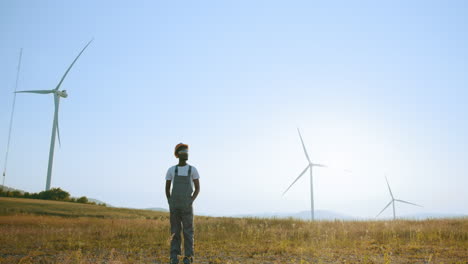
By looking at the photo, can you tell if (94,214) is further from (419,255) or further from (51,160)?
(419,255)

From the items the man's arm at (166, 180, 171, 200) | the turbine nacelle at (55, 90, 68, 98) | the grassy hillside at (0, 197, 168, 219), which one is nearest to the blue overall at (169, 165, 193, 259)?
the man's arm at (166, 180, 171, 200)

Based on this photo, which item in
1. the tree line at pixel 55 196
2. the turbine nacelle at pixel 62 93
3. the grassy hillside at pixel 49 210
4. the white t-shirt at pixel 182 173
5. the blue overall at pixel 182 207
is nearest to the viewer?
the blue overall at pixel 182 207

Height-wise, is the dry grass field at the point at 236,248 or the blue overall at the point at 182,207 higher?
the blue overall at the point at 182,207

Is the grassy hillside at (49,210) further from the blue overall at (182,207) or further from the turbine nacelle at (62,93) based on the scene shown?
the turbine nacelle at (62,93)

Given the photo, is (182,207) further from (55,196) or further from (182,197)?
(55,196)

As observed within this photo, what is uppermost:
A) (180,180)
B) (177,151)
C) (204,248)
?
(177,151)

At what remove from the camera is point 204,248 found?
12258 millimetres

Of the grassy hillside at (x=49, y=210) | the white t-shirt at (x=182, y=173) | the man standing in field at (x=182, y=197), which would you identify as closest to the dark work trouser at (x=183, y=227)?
the man standing in field at (x=182, y=197)

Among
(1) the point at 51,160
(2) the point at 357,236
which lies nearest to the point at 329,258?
(2) the point at 357,236

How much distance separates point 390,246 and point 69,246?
11491 mm

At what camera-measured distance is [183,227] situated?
8719mm

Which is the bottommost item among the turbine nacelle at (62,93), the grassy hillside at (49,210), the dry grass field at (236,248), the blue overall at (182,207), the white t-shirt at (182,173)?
the dry grass field at (236,248)

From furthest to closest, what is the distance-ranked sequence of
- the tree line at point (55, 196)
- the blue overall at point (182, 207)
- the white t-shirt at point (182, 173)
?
the tree line at point (55, 196), the white t-shirt at point (182, 173), the blue overall at point (182, 207)

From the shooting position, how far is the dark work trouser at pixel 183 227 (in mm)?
8602
